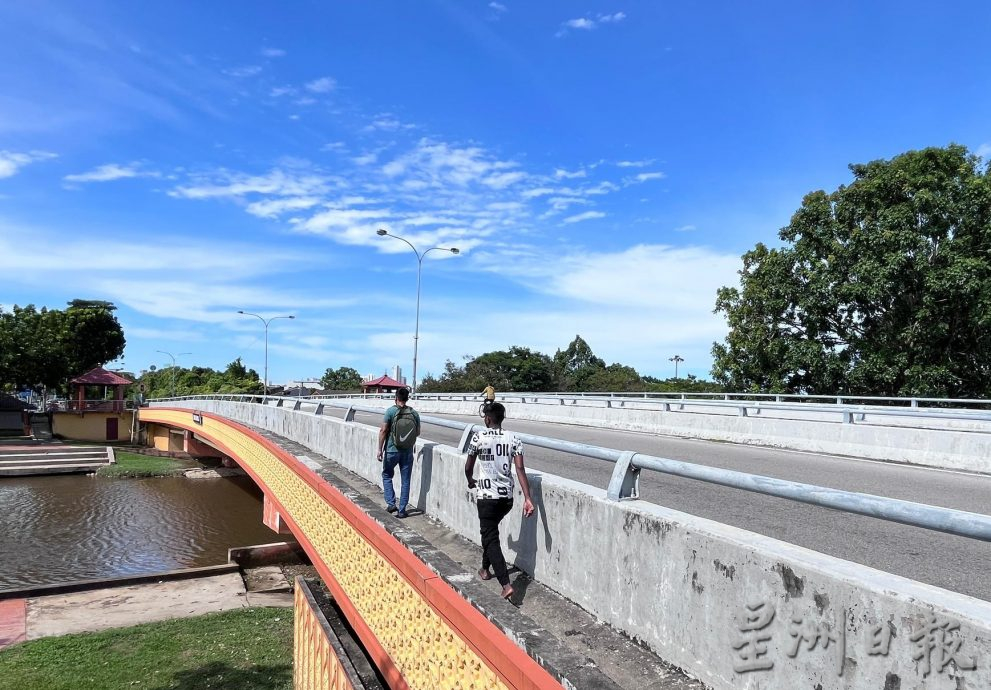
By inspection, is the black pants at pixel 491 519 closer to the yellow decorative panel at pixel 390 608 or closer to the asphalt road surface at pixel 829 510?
the yellow decorative panel at pixel 390 608

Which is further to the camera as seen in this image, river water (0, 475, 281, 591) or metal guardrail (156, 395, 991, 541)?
river water (0, 475, 281, 591)

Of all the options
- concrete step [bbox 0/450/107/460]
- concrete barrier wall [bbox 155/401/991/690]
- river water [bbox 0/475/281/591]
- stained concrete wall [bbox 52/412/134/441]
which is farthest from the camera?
stained concrete wall [bbox 52/412/134/441]

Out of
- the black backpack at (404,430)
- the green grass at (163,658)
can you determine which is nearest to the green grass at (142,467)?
the green grass at (163,658)

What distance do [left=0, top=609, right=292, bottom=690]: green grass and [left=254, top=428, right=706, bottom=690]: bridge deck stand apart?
6354mm

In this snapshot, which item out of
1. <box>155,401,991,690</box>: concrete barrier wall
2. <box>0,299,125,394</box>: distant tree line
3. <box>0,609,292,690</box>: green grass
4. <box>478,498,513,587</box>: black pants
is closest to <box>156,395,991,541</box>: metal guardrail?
<box>155,401,991,690</box>: concrete barrier wall

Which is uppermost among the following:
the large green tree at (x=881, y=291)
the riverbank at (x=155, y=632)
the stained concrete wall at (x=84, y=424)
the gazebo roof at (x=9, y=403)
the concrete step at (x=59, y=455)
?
the large green tree at (x=881, y=291)

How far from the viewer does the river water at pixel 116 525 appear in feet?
63.1

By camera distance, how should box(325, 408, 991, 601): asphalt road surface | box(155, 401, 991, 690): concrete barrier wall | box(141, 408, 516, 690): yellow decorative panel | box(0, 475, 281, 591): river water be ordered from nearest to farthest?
1. box(155, 401, 991, 690): concrete barrier wall
2. box(141, 408, 516, 690): yellow decorative panel
3. box(325, 408, 991, 601): asphalt road surface
4. box(0, 475, 281, 591): river water

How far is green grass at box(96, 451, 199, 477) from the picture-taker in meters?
36.6

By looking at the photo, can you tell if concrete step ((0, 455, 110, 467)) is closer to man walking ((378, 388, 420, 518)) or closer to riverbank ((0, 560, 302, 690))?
riverbank ((0, 560, 302, 690))

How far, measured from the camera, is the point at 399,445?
7.09m

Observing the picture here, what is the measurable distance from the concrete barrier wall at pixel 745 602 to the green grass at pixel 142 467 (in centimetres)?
3826

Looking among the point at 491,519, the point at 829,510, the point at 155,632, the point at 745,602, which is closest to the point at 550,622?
the point at 491,519

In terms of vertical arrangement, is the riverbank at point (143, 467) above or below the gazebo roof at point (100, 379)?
below
